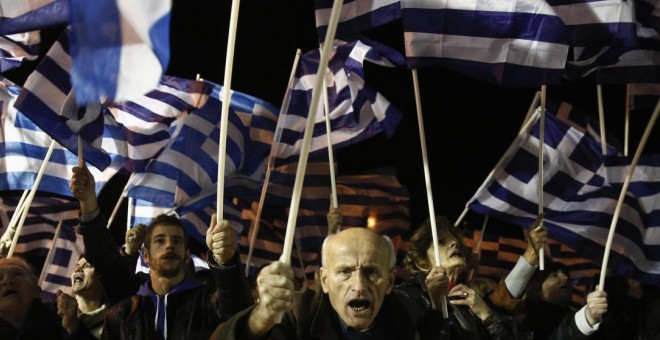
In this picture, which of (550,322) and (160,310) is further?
(550,322)

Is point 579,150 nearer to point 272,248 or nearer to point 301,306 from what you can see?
point 272,248

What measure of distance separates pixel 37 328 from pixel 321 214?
631cm

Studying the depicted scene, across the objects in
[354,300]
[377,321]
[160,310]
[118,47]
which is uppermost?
[118,47]

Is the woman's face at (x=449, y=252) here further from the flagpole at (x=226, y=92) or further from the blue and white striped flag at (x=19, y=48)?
the blue and white striped flag at (x=19, y=48)

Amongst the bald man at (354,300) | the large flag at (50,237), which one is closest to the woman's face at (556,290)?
the bald man at (354,300)

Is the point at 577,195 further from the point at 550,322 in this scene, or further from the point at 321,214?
the point at 321,214

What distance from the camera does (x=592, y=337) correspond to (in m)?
8.48

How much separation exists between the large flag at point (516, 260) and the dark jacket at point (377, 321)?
8638 mm

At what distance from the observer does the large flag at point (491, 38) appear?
24.6 feet

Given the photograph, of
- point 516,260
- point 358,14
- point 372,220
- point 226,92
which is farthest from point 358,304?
point 516,260

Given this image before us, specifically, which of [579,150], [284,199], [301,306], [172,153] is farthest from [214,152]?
[301,306]

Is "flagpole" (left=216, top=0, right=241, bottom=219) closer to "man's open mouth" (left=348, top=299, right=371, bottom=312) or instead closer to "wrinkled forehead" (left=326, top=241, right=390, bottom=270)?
"wrinkled forehead" (left=326, top=241, right=390, bottom=270)

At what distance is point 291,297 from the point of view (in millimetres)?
4117

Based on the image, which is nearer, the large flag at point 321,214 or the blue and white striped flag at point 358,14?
the blue and white striped flag at point 358,14
